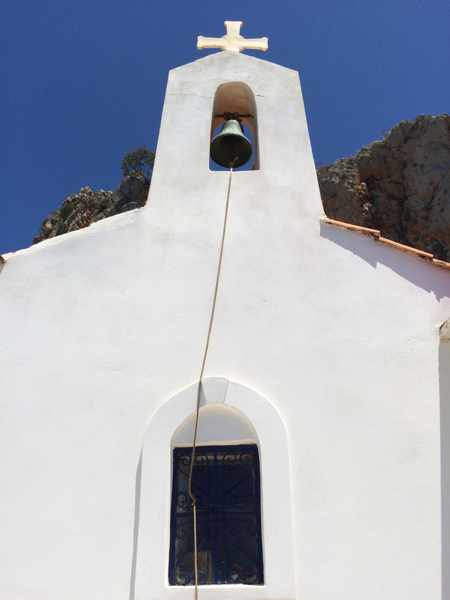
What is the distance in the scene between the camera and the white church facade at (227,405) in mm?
4215

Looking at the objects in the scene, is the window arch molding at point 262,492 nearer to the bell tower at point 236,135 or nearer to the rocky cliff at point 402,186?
the bell tower at point 236,135

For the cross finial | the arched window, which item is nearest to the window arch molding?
the arched window

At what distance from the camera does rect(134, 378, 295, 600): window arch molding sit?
4098mm

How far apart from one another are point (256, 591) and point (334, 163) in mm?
17919

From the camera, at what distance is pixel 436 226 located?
1819 cm

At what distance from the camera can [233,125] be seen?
22.1 feet

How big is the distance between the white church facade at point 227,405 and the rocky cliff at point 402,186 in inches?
538

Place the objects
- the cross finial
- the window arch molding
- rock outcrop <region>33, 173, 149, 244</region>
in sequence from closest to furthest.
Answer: the window arch molding → the cross finial → rock outcrop <region>33, 173, 149, 244</region>

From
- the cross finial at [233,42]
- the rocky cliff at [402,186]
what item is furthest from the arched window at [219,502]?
the rocky cliff at [402,186]

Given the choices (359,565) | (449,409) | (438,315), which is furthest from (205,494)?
(438,315)

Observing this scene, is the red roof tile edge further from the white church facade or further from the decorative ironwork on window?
the decorative ironwork on window

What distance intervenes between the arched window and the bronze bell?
3.14 metres

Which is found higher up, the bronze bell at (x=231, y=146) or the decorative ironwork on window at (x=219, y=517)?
the bronze bell at (x=231, y=146)

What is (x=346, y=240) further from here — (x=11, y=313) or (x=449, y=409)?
(x=11, y=313)
